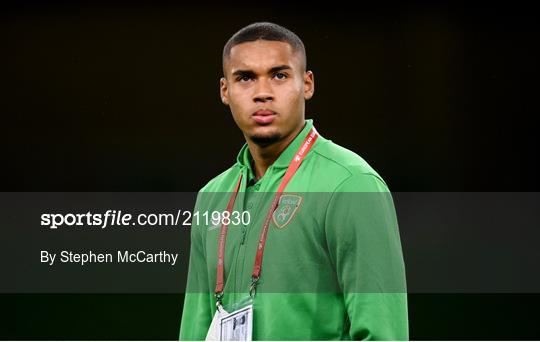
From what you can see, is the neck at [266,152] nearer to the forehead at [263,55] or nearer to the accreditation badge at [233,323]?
the forehead at [263,55]

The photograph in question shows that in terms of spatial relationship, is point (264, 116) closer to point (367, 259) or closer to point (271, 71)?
point (271, 71)

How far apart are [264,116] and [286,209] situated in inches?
11.1

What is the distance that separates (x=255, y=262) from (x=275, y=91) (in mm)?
483

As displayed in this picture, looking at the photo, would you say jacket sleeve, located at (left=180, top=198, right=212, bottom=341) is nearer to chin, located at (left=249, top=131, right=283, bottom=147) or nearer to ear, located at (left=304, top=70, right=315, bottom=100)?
chin, located at (left=249, top=131, right=283, bottom=147)

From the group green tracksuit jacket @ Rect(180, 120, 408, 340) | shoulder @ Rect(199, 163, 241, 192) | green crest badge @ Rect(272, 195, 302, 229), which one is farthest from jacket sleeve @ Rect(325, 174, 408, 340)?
shoulder @ Rect(199, 163, 241, 192)

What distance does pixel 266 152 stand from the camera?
2.75 metres

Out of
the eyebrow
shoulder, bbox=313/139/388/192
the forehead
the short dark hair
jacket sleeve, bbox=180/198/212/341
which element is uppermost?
the short dark hair

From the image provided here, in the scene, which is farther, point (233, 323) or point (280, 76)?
point (280, 76)

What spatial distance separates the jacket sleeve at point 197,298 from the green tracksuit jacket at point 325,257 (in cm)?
21

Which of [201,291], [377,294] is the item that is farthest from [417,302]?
[377,294]

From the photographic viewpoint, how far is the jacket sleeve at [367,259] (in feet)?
7.75

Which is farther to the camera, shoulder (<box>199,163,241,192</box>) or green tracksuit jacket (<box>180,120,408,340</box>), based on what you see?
shoulder (<box>199,163,241,192</box>)

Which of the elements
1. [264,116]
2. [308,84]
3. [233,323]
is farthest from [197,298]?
[308,84]

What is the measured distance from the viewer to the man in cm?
241
